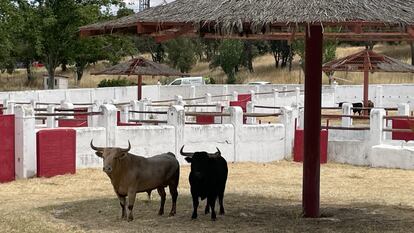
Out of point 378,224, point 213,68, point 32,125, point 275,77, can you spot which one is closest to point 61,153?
point 32,125

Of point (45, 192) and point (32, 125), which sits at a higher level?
point (32, 125)

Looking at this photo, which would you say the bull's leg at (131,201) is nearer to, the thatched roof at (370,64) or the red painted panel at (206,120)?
the red painted panel at (206,120)

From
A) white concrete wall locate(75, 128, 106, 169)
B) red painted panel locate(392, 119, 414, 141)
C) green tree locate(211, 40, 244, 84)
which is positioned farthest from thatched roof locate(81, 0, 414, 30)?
green tree locate(211, 40, 244, 84)

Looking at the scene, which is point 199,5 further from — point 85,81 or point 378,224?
point 85,81

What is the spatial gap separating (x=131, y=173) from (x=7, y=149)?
5.38 m

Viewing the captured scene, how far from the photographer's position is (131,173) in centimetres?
1017

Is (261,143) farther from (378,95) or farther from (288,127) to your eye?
(378,95)

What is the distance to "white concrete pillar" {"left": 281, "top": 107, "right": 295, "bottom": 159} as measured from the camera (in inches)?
773

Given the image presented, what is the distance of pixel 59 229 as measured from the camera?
958cm

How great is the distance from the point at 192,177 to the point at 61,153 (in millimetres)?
6207

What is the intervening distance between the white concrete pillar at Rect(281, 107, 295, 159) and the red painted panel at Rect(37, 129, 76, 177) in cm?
613

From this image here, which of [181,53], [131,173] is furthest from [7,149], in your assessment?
[181,53]

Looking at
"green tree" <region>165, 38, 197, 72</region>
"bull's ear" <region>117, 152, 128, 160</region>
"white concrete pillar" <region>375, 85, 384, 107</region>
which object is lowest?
"bull's ear" <region>117, 152, 128, 160</region>

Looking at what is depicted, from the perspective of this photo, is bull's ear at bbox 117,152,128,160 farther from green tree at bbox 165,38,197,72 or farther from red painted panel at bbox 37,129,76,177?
green tree at bbox 165,38,197,72
